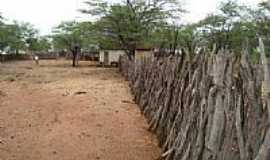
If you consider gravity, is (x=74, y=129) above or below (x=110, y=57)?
above

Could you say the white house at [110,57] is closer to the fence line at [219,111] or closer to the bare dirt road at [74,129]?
the bare dirt road at [74,129]

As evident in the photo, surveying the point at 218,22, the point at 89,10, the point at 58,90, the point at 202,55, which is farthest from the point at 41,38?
the point at 202,55

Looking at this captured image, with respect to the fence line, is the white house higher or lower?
lower

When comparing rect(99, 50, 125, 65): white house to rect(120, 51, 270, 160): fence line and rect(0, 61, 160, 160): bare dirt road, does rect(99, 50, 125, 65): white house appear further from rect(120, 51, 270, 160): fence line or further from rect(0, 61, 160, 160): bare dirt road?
rect(120, 51, 270, 160): fence line

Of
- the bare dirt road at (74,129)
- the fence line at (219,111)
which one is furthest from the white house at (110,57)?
the fence line at (219,111)

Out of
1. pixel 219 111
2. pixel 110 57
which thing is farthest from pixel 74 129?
pixel 110 57

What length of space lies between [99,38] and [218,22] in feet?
23.5

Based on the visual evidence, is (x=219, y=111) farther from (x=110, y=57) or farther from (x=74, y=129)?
(x=110, y=57)

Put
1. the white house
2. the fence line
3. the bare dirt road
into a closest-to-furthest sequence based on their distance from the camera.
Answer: the fence line
the bare dirt road
the white house

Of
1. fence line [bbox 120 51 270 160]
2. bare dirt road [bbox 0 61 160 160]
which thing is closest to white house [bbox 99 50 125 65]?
bare dirt road [bbox 0 61 160 160]

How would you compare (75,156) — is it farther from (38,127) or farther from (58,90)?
(58,90)

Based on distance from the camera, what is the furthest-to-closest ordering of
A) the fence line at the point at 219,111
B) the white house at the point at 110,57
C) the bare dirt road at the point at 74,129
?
the white house at the point at 110,57 < the bare dirt road at the point at 74,129 < the fence line at the point at 219,111

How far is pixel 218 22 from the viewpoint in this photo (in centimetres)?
2633

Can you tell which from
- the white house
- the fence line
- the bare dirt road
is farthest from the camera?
A: the white house
